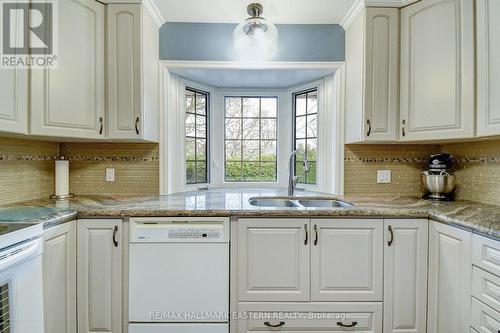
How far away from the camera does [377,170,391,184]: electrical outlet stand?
222cm

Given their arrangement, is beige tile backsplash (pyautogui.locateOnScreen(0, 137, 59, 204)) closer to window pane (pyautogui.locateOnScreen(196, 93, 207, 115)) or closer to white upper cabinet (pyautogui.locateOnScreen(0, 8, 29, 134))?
white upper cabinet (pyautogui.locateOnScreen(0, 8, 29, 134))

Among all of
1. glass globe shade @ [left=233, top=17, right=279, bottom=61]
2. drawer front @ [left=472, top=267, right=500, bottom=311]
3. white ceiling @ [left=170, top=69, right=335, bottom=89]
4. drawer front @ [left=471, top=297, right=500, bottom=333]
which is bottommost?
drawer front @ [left=471, top=297, right=500, bottom=333]

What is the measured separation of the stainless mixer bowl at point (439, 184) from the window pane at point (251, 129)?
1427 mm

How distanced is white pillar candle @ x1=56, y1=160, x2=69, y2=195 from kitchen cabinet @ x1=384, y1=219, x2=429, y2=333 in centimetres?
225

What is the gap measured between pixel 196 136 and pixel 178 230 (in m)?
1.13

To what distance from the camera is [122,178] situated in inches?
87.0

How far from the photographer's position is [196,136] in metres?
2.52

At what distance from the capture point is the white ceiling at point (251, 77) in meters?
2.22

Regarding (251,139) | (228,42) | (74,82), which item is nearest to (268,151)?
(251,139)

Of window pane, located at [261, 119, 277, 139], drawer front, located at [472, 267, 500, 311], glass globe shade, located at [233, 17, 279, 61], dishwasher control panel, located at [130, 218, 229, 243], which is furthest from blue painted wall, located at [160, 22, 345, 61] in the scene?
drawer front, located at [472, 267, 500, 311]

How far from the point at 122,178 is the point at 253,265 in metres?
1.29

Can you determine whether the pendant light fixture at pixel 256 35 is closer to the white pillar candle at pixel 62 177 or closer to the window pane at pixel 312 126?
the window pane at pixel 312 126

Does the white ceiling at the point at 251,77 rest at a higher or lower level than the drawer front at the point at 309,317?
higher

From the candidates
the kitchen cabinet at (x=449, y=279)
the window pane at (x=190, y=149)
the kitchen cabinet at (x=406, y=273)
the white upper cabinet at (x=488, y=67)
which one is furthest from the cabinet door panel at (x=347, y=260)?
the window pane at (x=190, y=149)
